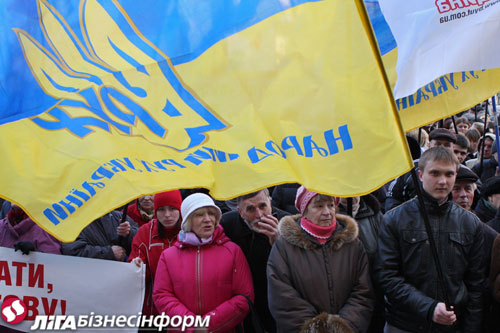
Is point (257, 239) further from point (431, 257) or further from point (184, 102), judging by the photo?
point (184, 102)

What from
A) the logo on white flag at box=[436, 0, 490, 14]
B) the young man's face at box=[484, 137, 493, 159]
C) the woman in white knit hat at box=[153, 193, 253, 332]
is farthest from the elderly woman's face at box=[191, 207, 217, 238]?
the young man's face at box=[484, 137, 493, 159]

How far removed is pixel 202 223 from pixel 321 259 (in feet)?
3.35

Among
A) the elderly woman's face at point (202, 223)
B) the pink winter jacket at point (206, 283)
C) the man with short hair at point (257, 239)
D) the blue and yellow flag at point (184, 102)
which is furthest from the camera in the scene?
the man with short hair at point (257, 239)

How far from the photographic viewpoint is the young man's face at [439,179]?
4.30 m

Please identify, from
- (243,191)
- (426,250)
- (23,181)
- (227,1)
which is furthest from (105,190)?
(426,250)

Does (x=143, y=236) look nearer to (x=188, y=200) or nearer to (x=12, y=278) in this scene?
(x=188, y=200)

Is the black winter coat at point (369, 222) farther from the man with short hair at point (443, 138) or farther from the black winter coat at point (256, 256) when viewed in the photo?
the man with short hair at point (443, 138)

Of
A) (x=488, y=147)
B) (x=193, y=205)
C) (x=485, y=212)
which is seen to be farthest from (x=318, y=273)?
(x=488, y=147)

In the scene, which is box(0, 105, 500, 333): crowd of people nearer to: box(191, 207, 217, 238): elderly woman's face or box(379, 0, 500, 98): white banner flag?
box(191, 207, 217, 238): elderly woman's face

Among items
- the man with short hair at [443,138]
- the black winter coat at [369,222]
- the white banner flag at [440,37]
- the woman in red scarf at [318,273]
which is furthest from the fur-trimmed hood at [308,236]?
the man with short hair at [443,138]

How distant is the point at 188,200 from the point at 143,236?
66 centimetres

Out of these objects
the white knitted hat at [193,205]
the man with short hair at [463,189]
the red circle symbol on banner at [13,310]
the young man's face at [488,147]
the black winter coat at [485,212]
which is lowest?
the young man's face at [488,147]

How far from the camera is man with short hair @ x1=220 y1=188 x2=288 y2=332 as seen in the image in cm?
514

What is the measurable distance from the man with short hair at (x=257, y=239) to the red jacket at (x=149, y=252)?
1.98ft
